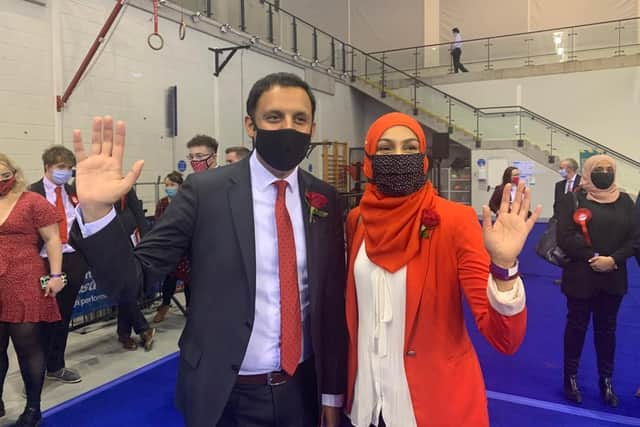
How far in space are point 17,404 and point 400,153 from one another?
3.44m

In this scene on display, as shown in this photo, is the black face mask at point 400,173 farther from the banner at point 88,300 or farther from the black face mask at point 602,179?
the banner at point 88,300

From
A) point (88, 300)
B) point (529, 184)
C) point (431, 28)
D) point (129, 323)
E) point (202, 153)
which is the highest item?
point (431, 28)

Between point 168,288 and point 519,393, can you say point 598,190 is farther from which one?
point 168,288

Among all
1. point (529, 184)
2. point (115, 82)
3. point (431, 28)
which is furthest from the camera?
point (431, 28)

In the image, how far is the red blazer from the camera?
1512 mm

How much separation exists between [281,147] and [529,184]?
1170cm

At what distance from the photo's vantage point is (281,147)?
150 cm

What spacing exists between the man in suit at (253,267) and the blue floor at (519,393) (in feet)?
6.57

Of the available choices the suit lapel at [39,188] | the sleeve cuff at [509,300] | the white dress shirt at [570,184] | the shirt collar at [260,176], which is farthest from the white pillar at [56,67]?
the white dress shirt at [570,184]

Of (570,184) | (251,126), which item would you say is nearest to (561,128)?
(570,184)

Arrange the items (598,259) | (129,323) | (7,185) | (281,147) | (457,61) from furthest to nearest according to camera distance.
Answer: (457,61) < (129,323) < (598,259) < (7,185) < (281,147)

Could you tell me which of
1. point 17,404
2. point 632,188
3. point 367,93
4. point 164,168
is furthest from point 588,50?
point 17,404

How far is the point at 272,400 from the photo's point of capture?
1.47 metres

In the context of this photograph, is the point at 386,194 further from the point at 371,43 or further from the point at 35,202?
the point at 371,43
